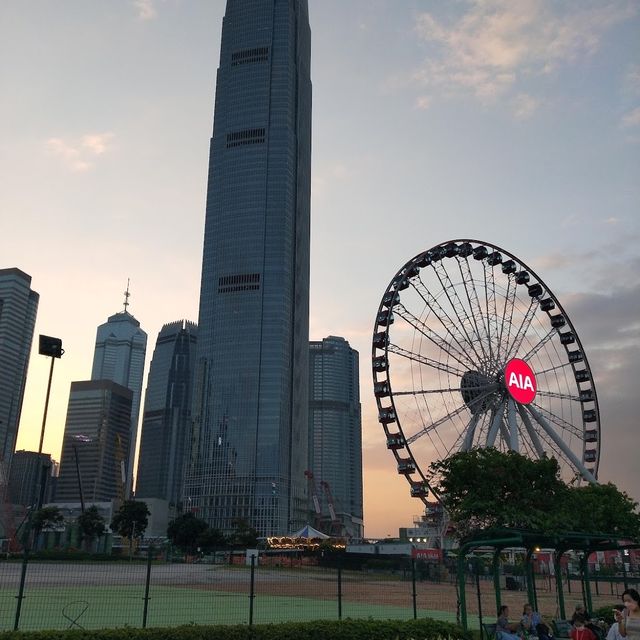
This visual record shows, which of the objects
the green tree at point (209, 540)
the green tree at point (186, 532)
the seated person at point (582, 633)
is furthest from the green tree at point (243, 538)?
the seated person at point (582, 633)

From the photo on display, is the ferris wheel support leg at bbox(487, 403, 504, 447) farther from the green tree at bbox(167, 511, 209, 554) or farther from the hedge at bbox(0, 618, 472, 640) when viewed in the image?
the green tree at bbox(167, 511, 209, 554)

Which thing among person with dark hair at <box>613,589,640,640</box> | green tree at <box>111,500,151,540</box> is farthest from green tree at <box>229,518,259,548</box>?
person with dark hair at <box>613,589,640,640</box>

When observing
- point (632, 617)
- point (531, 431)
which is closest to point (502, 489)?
point (531, 431)

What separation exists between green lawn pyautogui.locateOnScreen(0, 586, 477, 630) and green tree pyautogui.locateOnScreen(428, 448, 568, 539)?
23.5 feet

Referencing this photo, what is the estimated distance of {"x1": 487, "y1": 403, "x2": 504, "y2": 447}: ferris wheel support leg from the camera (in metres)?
50.8

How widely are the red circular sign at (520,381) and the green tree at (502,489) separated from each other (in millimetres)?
12353

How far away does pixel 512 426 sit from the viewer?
5134 centimetres

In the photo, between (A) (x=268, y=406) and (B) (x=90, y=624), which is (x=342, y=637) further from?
(A) (x=268, y=406)

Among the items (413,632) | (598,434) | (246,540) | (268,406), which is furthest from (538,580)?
(268,406)

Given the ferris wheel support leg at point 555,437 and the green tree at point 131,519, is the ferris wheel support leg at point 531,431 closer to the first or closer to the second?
the ferris wheel support leg at point 555,437

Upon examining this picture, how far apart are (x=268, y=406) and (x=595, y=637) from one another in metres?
186

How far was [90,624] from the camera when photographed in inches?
900

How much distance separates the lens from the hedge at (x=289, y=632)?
14.9 metres

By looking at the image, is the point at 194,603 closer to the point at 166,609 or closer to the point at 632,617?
the point at 166,609
